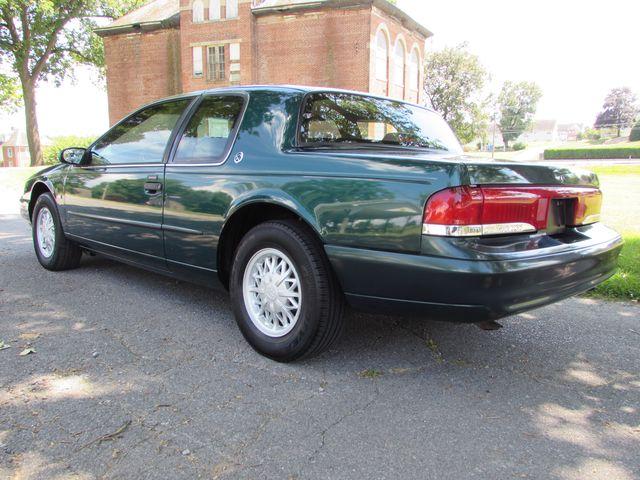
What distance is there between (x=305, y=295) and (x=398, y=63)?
32435 millimetres

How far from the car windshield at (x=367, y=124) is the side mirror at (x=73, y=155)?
242 cm

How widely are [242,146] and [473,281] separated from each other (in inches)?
66.7

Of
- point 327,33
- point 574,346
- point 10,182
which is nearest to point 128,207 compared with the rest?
point 574,346

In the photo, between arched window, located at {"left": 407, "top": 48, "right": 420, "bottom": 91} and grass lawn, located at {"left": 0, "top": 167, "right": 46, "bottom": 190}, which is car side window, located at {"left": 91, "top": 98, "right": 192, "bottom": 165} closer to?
grass lawn, located at {"left": 0, "top": 167, "right": 46, "bottom": 190}

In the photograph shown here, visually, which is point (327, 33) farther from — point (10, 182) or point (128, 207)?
point (128, 207)

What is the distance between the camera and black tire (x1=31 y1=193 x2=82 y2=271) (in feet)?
16.0

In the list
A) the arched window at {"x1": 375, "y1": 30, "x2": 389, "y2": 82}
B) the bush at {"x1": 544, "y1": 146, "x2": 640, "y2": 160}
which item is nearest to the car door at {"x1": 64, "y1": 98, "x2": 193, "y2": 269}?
the arched window at {"x1": 375, "y1": 30, "x2": 389, "y2": 82}

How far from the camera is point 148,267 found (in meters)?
3.95

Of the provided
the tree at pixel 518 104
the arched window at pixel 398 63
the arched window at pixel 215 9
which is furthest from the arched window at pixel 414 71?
the tree at pixel 518 104

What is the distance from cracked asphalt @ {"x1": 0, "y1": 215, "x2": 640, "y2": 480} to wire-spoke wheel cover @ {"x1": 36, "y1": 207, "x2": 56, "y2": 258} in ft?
3.75

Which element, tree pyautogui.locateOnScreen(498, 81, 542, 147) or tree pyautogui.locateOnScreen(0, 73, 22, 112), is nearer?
tree pyautogui.locateOnScreen(0, 73, 22, 112)

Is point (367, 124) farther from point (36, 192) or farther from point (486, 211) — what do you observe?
point (36, 192)

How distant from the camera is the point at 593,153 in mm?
55812

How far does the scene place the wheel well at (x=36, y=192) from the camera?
5.16m
